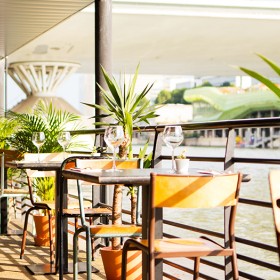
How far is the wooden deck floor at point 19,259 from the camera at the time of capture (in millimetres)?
4281

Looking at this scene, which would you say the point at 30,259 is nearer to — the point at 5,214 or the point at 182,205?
the point at 5,214

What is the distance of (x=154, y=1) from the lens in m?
21.2

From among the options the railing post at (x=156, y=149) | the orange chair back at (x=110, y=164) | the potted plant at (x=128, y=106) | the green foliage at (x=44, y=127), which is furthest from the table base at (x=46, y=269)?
the green foliage at (x=44, y=127)

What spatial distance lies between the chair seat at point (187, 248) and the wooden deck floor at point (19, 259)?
1687 millimetres

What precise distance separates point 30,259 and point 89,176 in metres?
2.40

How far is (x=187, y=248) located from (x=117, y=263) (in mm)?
1392

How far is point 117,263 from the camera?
12.6ft

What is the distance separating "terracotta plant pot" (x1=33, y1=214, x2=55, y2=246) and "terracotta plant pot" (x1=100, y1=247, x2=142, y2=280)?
173 centimetres

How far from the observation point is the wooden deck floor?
428 cm

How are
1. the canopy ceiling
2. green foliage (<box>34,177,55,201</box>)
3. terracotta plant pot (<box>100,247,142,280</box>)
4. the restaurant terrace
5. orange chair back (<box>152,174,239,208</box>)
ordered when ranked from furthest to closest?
the canopy ceiling → green foliage (<box>34,177,55,201</box>) → terracotta plant pot (<box>100,247,142,280</box>) → the restaurant terrace → orange chair back (<box>152,174,239,208</box>)

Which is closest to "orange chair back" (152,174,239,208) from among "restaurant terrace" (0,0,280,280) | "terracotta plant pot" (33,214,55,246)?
"restaurant terrace" (0,0,280,280)

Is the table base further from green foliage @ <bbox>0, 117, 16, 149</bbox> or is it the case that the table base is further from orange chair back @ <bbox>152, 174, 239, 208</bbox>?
green foliage @ <bbox>0, 117, 16, 149</bbox>

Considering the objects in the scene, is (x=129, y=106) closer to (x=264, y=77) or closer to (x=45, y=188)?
(x=45, y=188)

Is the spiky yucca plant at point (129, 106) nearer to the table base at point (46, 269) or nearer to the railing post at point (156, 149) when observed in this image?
the railing post at point (156, 149)
